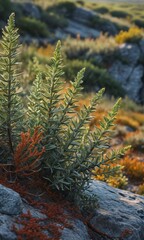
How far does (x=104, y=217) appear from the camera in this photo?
408cm

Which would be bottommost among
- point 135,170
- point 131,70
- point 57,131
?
point 131,70

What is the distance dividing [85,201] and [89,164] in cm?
42

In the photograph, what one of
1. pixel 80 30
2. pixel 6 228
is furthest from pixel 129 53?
pixel 6 228

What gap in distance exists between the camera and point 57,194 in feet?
13.0

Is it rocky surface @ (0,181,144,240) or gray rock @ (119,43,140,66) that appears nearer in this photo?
rocky surface @ (0,181,144,240)

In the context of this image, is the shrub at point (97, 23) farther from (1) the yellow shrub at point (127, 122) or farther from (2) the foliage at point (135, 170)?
(2) the foliage at point (135, 170)

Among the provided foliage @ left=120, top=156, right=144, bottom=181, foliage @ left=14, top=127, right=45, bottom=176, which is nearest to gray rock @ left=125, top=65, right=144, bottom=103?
foliage @ left=120, top=156, right=144, bottom=181

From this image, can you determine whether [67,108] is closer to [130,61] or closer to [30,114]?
[30,114]

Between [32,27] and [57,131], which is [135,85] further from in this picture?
[57,131]

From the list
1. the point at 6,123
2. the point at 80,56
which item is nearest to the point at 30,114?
the point at 6,123

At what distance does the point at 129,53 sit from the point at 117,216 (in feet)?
55.1

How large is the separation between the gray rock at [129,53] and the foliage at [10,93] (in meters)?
16.4

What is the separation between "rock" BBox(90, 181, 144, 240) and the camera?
13.2 ft

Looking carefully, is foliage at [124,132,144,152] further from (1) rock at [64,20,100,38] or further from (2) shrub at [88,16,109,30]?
(2) shrub at [88,16,109,30]
